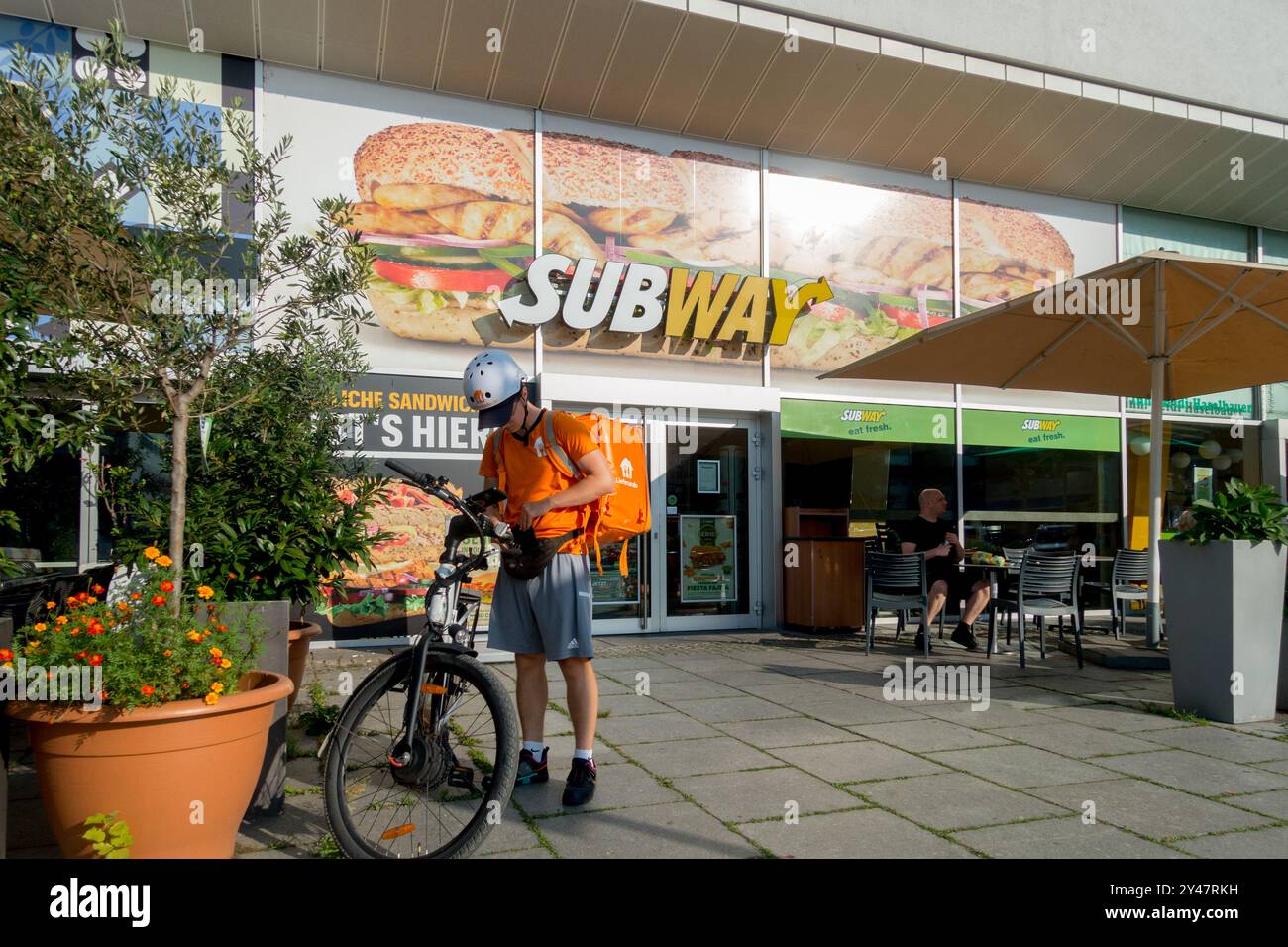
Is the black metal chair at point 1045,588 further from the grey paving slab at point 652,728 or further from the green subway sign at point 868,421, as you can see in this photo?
the grey paving slab at point 652,728

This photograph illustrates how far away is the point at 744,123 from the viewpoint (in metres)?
9.20

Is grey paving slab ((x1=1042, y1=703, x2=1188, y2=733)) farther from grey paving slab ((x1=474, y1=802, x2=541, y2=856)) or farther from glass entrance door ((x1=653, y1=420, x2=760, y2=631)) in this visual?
glass entrance door ((x1=653, y1=420, x2=760, y2=631))

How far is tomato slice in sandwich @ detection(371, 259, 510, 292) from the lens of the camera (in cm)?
802

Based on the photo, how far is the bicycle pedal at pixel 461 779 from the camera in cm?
300

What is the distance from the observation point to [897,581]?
7.43 m

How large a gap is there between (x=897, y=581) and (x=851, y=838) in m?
4.41

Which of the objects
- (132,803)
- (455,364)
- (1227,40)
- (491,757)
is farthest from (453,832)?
(1227,40)

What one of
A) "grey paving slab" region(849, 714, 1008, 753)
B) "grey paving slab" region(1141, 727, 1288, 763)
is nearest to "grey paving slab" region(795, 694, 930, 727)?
"grey paving slab" region(849, 714, 1008, 753)

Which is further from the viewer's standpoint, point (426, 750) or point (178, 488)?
point (178, 488)

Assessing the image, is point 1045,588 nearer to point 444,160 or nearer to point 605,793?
point 605,793

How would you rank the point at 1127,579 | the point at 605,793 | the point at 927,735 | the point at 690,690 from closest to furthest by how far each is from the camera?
the point at 605,793 < the point at 927,735 < the point at 690,690 < the point at 1127,579

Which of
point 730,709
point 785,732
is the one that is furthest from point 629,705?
point 785,732
